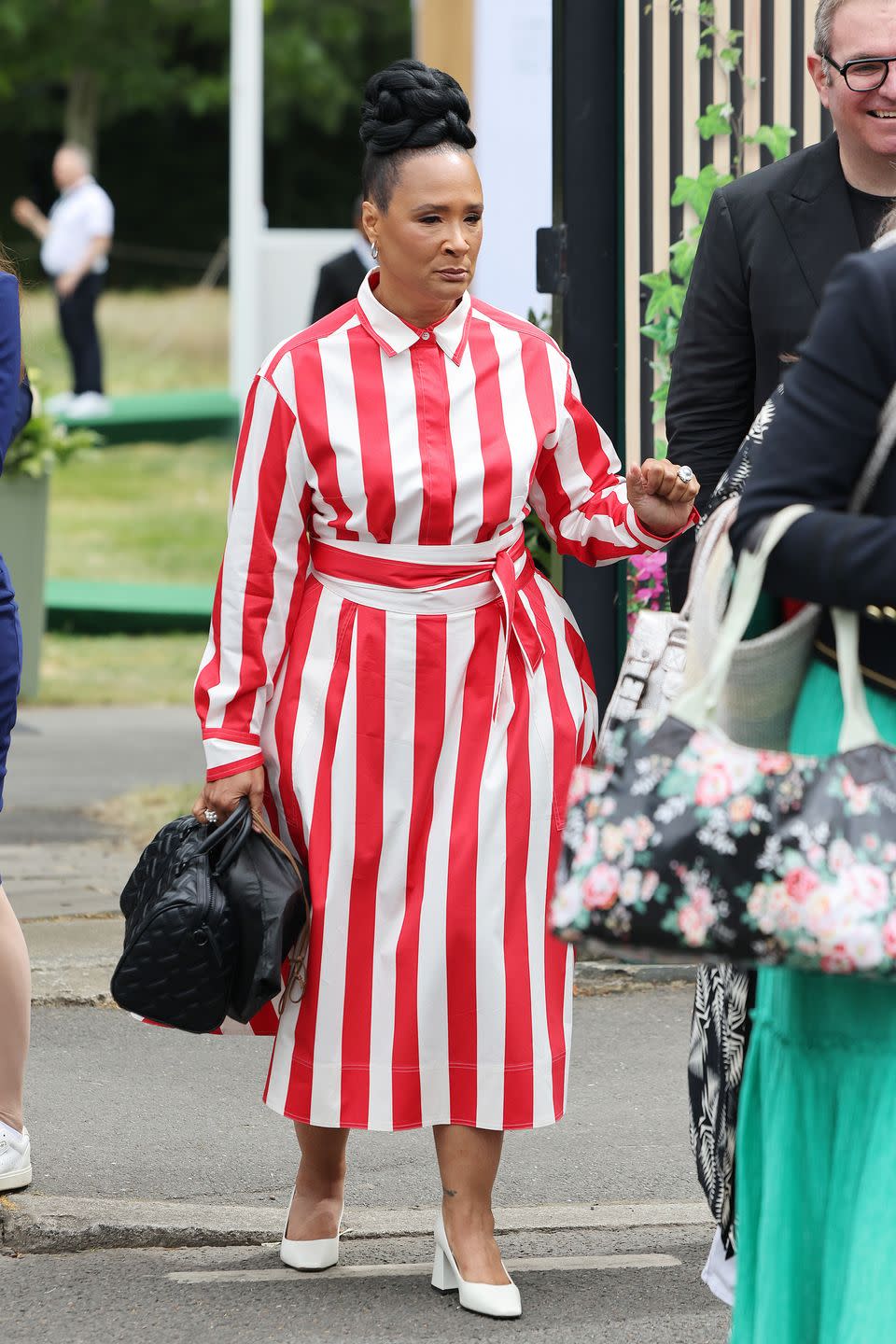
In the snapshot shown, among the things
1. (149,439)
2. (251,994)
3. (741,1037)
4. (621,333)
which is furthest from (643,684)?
(149,439)

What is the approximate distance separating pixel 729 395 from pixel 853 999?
59.4 inches

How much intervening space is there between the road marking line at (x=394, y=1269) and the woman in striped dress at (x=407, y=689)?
0.26 m

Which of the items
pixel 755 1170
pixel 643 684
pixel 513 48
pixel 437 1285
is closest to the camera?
pixel 755 1170

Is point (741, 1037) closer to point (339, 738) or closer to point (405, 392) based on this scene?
point (339, 738)

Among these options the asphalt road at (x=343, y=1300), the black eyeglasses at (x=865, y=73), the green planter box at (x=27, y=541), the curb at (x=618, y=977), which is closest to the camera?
the black eyeglasses at (x=865, y=73)

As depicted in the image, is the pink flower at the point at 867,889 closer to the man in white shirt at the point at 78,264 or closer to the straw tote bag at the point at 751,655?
the straw tote bag at the point at 751,655

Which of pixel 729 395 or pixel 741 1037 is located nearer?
pixel 741 1037

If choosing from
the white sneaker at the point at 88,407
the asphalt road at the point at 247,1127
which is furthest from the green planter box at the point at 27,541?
the white sneaker at the point at 88,407

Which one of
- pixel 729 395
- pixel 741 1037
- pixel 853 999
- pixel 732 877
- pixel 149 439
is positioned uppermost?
pixel 729 395

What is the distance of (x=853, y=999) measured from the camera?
2.51 m

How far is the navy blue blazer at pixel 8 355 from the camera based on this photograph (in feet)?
12.6

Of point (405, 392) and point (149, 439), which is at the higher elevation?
point (405, 392)

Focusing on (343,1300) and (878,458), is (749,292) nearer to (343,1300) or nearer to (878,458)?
(878,458)

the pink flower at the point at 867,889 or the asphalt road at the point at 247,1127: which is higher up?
the pink flower at the point at 867,889
